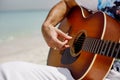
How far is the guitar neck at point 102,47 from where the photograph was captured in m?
1.24

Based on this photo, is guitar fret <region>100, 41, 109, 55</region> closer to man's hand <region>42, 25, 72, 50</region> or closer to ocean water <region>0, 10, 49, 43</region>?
man's hand <region>42, 25, 72, 50</region>

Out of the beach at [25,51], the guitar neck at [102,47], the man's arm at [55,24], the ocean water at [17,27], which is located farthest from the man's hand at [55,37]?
the ocean water at [17,27]

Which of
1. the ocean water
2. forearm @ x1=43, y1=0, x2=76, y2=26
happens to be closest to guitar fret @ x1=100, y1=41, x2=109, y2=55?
forearm @ x1=43, y1=0, x2=76, y2=26

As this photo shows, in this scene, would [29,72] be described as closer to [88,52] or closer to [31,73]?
[31,73]

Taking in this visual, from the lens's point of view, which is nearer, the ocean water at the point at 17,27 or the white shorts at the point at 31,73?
the white shorts at the point at 31,73

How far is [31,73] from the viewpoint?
1.37 m

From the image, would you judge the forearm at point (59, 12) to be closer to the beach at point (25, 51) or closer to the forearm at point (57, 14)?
the forearm at point (57, 14)

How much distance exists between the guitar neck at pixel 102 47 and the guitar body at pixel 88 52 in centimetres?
2

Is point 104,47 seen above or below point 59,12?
above

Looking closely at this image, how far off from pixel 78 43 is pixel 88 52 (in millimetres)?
149

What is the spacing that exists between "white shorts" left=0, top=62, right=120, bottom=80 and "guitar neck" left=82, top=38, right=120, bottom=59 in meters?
0.10

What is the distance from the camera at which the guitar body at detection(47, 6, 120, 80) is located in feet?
4.46

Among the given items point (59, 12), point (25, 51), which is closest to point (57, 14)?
point (59, 12)

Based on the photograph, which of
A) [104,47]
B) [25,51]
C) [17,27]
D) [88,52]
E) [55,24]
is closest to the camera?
[104,47]
